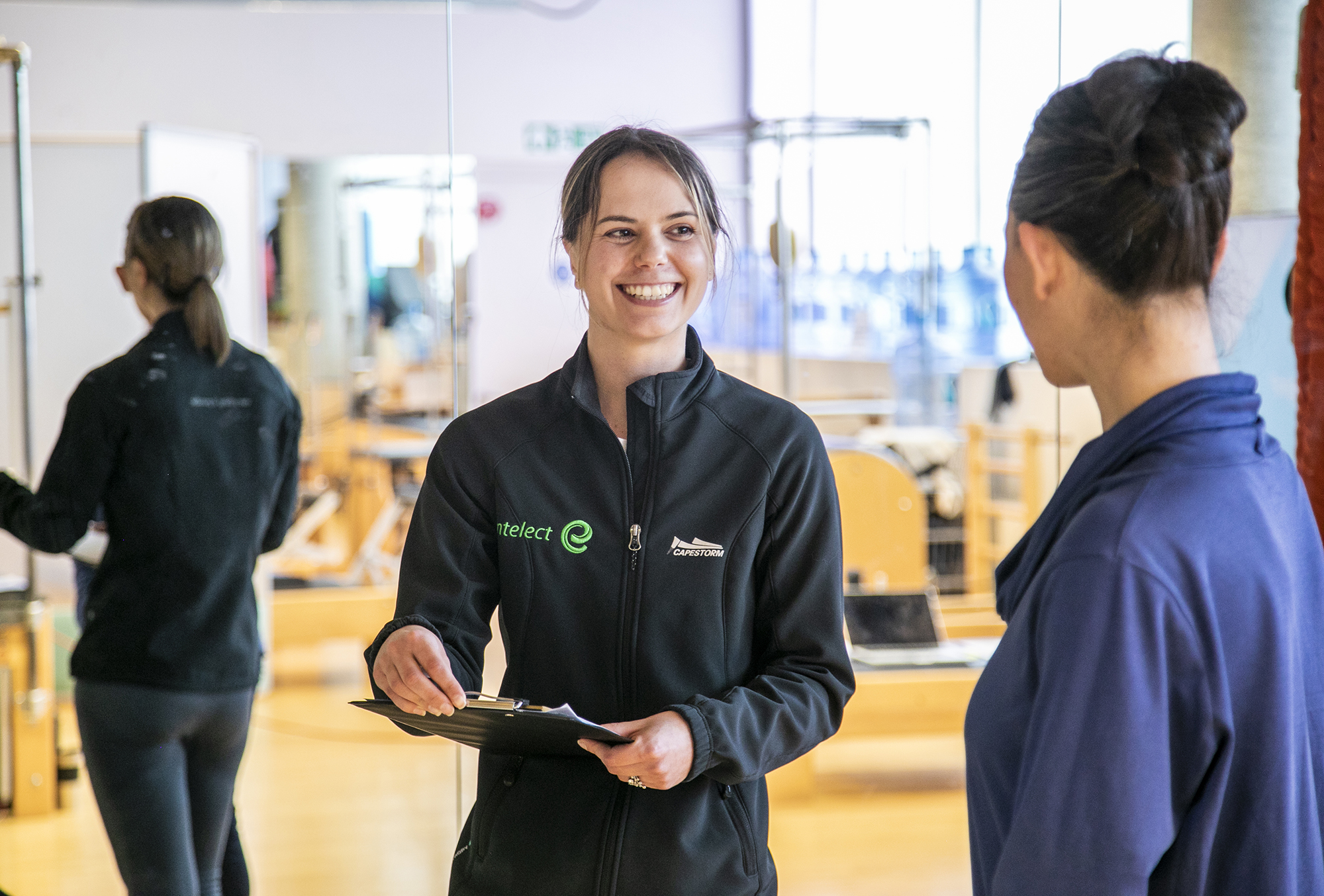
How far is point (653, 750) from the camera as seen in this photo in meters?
1.08

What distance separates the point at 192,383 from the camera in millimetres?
1829

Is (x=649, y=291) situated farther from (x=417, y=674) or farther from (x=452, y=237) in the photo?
(x=452, y=237)

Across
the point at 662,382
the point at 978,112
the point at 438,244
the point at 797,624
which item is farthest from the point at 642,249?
the point at 978,112

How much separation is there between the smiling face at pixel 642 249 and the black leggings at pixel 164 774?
1.04m

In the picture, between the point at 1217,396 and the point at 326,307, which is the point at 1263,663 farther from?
→ the point at 326,307

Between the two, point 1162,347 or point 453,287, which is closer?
point 1162,347

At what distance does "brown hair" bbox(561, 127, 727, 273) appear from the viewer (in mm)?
1303

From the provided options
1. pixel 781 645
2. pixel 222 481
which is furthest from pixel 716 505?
pixel 222 481

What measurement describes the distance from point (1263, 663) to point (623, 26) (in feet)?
5.58

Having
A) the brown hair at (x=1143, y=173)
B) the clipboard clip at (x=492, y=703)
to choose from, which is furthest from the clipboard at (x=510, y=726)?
the brown hair at (x=1143, y=173)

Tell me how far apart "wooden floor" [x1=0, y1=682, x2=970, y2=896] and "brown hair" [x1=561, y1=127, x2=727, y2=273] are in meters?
1.18

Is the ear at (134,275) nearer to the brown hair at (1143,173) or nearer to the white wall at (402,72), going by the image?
the white wall at (402,72)

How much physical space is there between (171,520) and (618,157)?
0.99m

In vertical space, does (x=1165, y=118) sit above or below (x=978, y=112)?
below
